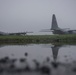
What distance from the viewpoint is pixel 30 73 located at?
520 inches

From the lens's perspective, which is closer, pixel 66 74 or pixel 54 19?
pixel 66 74

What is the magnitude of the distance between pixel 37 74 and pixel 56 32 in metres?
75.0

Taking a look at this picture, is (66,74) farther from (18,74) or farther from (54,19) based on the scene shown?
(54,19)

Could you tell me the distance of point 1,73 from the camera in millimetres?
12969

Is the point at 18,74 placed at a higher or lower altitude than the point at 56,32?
higher

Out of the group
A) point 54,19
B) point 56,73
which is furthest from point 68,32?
point 56,73

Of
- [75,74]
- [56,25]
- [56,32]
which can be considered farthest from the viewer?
[56,25]

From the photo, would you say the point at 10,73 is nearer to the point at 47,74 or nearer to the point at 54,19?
the point at 47,74

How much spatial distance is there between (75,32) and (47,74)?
76.7 meters

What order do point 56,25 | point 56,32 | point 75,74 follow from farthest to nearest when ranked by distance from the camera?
point 56,25, point 56,32, point 75,74

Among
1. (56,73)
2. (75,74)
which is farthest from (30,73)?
(75,74)

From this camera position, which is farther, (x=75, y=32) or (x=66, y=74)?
(x=75, y=32)

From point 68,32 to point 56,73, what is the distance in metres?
75.8

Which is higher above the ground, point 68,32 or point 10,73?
point 10,73
